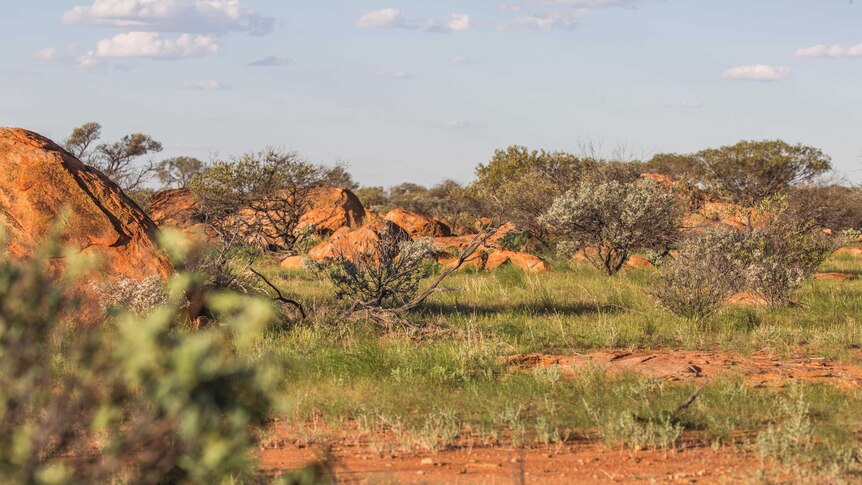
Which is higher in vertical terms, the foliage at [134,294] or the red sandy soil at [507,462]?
the foliage at [134,294]

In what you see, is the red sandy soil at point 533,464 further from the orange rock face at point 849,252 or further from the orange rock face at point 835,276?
the orange rock face at point 849,252

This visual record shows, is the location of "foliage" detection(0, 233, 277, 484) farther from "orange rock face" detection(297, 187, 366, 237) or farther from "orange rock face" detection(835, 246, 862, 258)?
"orange rock face" detection(835, 246, 862, 258)

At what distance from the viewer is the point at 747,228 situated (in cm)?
1542

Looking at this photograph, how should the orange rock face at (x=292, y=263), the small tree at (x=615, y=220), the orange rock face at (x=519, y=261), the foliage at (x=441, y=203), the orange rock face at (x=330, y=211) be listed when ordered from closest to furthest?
the orange rock face at (x=519, y=261) < the small tree at (x=615, y=220) < the orange rock face at (x=292, y=263) < the orange rock face at (x=330, y=211) < the foliage at (x=441, y=203)

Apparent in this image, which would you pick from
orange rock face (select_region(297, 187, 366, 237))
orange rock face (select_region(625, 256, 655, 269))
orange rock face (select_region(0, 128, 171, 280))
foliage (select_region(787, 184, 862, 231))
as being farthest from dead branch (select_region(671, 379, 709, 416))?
orange rock face (select_region(297, 187, 366, 237))

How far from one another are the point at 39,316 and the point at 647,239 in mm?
14710

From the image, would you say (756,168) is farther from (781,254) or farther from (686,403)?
(686,403)

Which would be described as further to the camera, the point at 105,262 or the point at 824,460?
the point at 105,262

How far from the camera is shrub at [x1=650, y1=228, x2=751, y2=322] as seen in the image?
431 inches

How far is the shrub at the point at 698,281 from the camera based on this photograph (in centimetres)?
1094

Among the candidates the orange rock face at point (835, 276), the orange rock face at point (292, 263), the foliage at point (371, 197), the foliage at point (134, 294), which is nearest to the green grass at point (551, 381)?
the foliage at point (134, 294)

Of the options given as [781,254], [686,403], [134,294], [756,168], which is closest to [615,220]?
[781,254]

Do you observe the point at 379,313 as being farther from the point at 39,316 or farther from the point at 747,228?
the point at 747,228

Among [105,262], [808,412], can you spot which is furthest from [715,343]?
[105,262]
